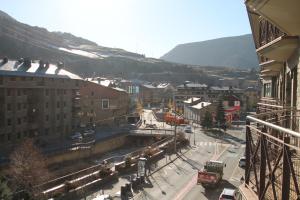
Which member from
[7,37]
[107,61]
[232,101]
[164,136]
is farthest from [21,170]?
[107,61]

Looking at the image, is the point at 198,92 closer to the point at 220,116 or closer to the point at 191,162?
the point at 220,116

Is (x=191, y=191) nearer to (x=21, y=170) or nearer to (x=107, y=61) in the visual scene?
(x=21, y=170)

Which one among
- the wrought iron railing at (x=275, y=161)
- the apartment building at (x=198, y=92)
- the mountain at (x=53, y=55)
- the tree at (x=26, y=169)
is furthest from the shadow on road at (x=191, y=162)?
the mountain at (x=53, y=55)

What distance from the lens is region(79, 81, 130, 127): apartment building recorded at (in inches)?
2509

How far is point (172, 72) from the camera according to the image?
183 m

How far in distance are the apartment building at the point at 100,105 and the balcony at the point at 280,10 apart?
5475 centimetres

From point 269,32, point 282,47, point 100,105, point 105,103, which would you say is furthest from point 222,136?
point 282,47

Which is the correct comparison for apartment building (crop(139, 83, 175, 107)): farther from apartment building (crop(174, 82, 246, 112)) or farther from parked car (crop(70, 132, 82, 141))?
parked car (crop(70, 132, 82, 141))

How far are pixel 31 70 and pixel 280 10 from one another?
45.8m

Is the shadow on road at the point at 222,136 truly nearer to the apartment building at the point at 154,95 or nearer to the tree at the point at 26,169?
the tree at the point at 26,169

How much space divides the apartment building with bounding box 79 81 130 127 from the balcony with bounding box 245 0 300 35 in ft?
180

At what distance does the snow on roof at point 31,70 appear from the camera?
143 feet

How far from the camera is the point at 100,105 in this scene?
221 ft

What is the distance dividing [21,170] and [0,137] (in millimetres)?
Result: 12355
